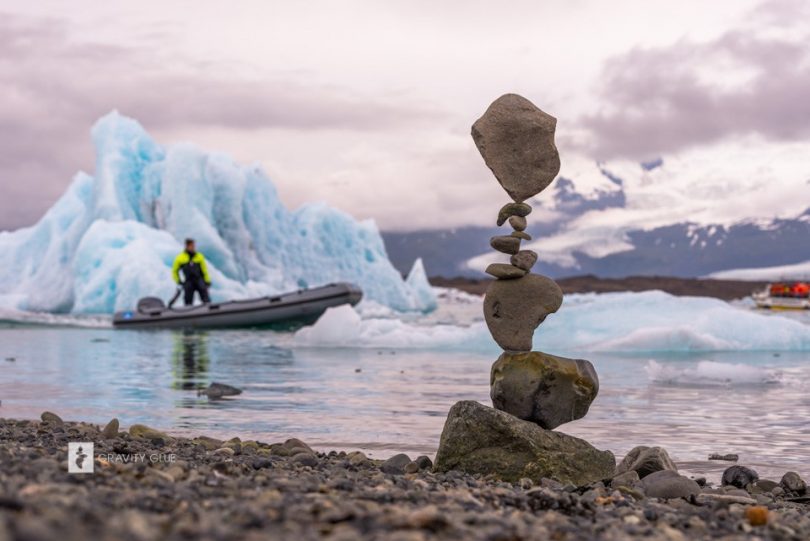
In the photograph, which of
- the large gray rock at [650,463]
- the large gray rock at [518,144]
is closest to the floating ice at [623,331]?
the large gray rock at [650,463]

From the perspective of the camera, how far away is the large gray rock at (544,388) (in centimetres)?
698

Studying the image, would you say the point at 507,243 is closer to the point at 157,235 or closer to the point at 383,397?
the point at 383,397

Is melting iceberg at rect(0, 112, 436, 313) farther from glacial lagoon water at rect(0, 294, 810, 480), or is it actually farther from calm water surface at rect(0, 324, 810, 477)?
calm water surface at rect(0, 324, 810, 477)

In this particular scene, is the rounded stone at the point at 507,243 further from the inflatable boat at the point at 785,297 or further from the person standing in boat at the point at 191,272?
the inflatable boat at the point at 785,297

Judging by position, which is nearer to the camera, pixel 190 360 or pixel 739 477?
pixel 739 477

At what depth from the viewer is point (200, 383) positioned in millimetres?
14016

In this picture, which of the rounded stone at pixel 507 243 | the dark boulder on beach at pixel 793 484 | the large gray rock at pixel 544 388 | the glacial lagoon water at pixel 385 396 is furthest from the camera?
the glacial lagoon water at pixel 385 396

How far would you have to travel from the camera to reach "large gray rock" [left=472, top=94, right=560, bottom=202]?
7051mm

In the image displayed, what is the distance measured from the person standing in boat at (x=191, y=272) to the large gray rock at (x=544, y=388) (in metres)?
21.3

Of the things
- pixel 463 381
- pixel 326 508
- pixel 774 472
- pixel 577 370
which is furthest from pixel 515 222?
pixel 463 381

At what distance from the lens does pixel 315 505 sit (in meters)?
3.73

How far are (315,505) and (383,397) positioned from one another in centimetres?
867

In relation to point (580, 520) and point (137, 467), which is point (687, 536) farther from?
point (137, 467)

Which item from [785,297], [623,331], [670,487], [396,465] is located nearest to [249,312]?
[623,331]
